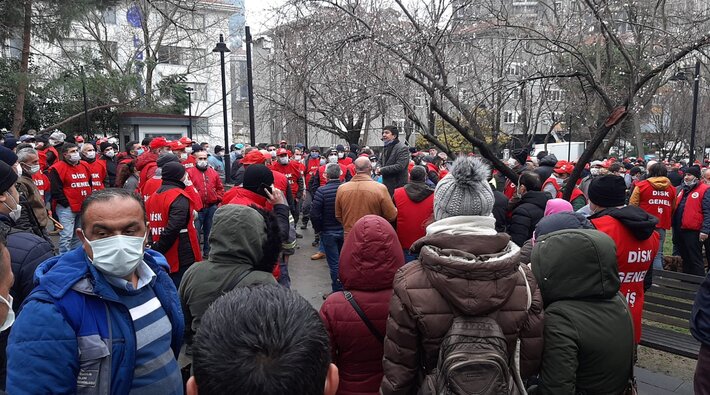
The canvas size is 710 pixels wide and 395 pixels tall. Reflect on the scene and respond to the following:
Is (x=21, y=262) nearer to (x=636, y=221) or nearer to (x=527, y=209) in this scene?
(x=636, y=221)

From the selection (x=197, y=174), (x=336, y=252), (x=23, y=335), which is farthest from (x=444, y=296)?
(x=197, y=174)

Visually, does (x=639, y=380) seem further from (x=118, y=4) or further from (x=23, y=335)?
(x=118, y=4)

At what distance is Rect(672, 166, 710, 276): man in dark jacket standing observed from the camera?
7.95 metres

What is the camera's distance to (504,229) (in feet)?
21.8

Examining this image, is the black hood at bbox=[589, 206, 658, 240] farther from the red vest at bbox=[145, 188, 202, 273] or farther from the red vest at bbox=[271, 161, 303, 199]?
the red vest at bbox=[271, 161, 303, 199]

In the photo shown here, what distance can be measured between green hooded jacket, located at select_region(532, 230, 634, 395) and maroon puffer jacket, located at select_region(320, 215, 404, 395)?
0.85m

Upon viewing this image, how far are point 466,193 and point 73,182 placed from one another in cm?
808

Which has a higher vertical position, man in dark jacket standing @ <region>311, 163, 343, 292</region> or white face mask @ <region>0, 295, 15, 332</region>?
white face mask @ <region>0, 295, 15, 332</region>

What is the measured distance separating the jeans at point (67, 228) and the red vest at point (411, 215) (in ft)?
18.7

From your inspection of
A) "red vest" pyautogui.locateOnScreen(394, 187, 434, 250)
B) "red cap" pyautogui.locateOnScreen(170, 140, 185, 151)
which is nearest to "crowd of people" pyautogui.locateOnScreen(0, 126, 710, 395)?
"red vest" pyautogui.locateOnScreen(394, 187, 434, 250)

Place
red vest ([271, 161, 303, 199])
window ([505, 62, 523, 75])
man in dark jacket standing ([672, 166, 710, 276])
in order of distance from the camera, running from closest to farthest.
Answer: window ([505, 62, 523, 75]), man in dark jacket standing ([672, 166, 710, 276]), red vest ([271, 161, 303, 199])

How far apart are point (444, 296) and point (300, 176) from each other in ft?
32.8

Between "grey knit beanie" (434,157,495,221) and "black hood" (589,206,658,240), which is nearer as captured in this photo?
"grey knit beanie" (434,157,495,221)

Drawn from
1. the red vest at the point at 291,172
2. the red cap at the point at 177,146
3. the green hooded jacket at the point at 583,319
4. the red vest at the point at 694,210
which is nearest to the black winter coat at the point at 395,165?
the red vest at the point at 291,172
